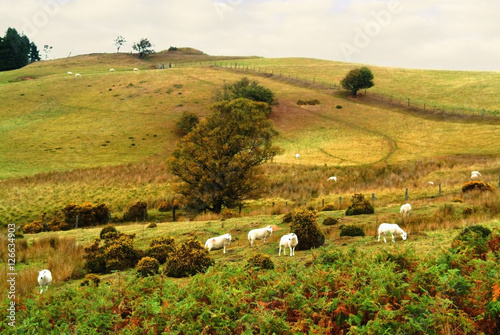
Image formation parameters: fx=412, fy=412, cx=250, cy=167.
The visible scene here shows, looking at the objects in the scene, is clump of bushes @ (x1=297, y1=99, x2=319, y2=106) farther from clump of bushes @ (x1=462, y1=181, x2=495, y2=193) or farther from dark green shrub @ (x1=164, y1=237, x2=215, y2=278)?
dark green shrub @ (x1=164, y1=237, x2=215, y2=278)

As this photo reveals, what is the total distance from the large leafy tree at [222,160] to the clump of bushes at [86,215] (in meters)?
8.37

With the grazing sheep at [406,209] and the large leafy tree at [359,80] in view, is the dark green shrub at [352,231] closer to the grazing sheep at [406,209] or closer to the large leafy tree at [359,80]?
the grazing sheep at [406,209]

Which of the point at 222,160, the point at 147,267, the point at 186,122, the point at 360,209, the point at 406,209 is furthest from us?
the point at 186,122

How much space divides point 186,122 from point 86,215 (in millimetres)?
39852

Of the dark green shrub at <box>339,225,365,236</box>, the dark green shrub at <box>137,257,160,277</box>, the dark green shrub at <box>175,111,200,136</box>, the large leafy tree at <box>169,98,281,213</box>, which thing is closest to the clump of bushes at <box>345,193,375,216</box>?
the dark green shrub at <box>339,225,365,236</box>

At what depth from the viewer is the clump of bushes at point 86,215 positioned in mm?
40969

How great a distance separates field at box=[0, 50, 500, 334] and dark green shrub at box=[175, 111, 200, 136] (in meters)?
2.62

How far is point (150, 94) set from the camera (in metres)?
102

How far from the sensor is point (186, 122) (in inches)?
3095

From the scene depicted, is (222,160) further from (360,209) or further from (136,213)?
(360,209)

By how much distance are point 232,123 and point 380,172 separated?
73.3 feet

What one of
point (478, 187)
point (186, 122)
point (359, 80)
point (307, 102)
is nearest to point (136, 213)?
point (478, 187)

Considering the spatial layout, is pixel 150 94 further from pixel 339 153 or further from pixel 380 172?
pixel 380 172

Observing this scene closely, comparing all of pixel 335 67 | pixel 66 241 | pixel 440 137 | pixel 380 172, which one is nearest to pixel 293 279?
pixel 66 241
